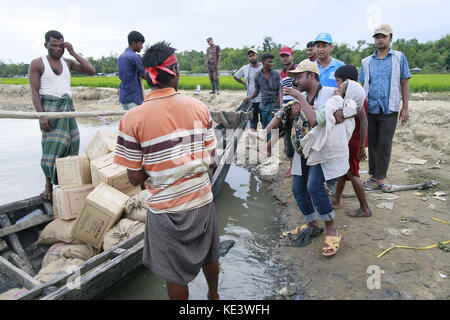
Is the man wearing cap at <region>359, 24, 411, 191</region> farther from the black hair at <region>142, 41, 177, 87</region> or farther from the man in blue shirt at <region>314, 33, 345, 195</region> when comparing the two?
the black hair at <region>142, 41, 177, 87</region>

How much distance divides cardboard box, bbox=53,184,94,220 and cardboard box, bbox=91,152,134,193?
22 centimetres

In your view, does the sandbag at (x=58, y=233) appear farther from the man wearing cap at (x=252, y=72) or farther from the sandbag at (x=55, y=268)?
the man wearing cap at (x=252, y=72)

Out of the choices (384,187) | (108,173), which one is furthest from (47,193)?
(384,187)

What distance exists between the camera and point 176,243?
67.9 inches

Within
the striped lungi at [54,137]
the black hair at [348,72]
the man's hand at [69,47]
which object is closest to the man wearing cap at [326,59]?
the black hair at [348,72]

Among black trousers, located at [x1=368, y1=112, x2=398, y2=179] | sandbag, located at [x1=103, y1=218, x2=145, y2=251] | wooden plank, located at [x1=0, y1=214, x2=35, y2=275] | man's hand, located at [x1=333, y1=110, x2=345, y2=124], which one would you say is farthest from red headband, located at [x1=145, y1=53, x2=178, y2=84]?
black trousers, located at [x1=368, y1=112, x2=398, y2=179]

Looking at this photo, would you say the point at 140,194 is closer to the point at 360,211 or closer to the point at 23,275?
the point at 23,275

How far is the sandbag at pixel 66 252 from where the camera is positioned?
118 inches

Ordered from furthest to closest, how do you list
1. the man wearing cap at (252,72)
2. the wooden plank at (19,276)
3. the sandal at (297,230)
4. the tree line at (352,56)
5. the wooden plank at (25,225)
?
the tree line at (352,56) < the man wearing cap at (252,72) < the sandal at (297,230) < the wooden plank at (25,225) < the wooden plank at (19,276)

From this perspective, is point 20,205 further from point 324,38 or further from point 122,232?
point 324,38

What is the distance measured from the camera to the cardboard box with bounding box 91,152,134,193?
325 cm

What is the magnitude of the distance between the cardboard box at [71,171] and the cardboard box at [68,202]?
4.7 inches
